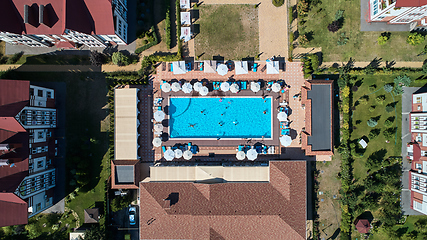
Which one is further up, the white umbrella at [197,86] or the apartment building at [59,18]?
the apartment building at [59,18]

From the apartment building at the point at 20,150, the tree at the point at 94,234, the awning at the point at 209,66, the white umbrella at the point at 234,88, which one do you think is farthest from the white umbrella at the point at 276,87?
the tree at the point at 94,234

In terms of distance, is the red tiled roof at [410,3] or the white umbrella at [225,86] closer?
the red tiled roof at [410,3]

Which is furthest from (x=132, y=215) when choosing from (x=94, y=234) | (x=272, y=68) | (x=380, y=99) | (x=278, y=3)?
(x=380, y=99)

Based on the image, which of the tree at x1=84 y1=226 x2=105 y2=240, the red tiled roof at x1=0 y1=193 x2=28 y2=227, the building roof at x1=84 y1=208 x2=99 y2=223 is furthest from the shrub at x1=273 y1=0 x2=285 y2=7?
the red tiled roof at x1=0 y1=193 x2=28 y2=227

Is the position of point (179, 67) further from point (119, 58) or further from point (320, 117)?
point (320, 117)

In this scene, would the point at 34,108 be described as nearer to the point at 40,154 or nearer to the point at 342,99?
the point at 40,154

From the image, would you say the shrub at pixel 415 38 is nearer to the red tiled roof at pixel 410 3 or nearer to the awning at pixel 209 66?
the red tiled roof at pixel 410 3

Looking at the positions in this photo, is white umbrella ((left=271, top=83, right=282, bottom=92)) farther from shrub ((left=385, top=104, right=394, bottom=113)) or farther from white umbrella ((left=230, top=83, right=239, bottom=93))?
shrub ((left=385, top=104, right=394, bottom=113))
